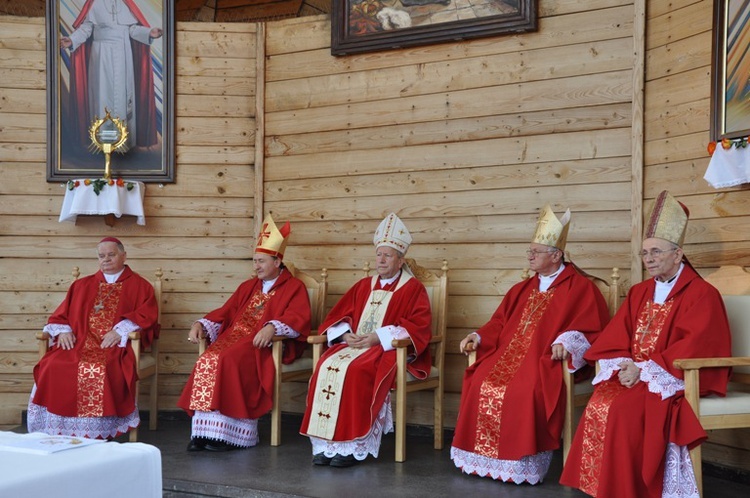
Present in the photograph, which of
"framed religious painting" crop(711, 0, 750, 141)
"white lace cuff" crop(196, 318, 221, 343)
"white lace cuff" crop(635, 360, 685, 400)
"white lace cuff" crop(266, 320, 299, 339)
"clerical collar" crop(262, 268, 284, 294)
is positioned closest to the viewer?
"white lace cuff" crop(635, 360, 685, 400)

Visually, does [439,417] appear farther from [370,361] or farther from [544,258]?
[544,258]

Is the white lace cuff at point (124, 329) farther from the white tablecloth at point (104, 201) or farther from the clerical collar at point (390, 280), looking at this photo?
the clerical collar at point (390, 280)

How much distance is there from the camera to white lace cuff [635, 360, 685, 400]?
4.09 meters

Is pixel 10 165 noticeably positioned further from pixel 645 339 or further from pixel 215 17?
pixel 645 339

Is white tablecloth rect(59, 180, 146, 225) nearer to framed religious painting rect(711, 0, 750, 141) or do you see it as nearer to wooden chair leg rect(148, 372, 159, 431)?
wooden chair leg rect(148, 372, 159, 431)

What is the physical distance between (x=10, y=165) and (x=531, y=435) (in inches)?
173

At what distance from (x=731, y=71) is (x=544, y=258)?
1.39 meters

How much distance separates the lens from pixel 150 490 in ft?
9.39

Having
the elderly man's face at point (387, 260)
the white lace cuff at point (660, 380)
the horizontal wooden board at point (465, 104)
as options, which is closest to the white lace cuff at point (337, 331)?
the elderly man's face at point (387, 260)

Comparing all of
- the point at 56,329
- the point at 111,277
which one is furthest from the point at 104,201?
the point at 56,329

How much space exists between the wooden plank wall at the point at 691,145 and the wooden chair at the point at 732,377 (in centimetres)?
38

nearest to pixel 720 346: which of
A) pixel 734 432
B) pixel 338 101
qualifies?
pixel 734 432

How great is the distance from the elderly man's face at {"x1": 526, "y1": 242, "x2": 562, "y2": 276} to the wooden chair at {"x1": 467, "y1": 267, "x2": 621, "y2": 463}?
0.19 m

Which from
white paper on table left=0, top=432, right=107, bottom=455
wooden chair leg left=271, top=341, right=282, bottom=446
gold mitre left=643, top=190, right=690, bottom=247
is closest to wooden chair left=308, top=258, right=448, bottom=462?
wooden chair leg left=271, top=341, right=282, bottom=446
